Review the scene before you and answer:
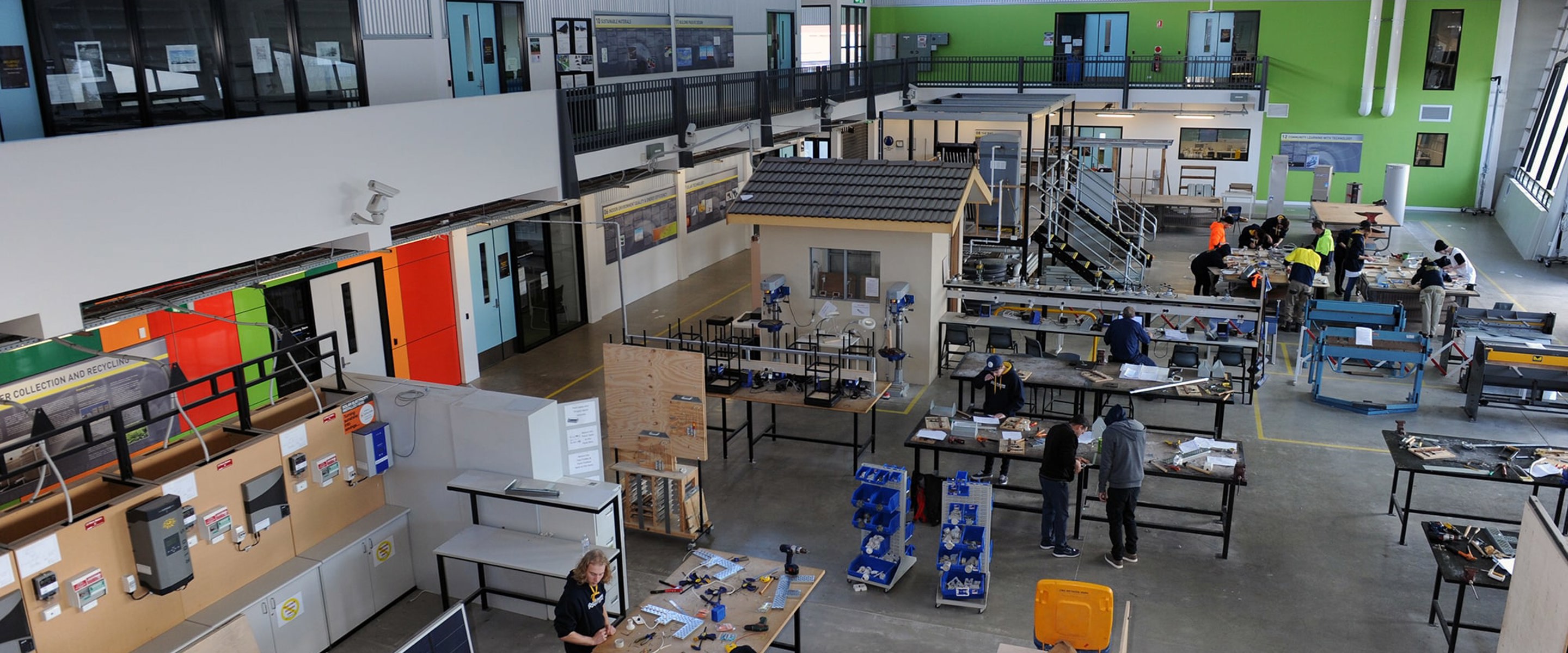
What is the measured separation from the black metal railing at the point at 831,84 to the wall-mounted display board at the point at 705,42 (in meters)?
2.20

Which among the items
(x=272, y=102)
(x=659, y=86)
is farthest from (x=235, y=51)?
(x=659, y=86)

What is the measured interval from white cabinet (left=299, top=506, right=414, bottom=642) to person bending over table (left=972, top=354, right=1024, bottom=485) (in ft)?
21.2

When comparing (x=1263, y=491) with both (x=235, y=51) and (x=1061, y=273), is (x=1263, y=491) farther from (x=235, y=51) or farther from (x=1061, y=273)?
(x=235, y=51)

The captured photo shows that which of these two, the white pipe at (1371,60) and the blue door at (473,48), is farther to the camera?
the white pipe at (1371,60)

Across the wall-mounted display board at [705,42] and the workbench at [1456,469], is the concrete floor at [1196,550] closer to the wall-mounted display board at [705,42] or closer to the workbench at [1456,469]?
the workbench at [1456,469]

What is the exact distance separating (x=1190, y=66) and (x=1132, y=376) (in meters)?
20.7

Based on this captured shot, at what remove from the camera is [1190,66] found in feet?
104

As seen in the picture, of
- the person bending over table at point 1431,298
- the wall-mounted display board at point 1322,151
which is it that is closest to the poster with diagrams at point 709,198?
the person bending over table at point 1431,298

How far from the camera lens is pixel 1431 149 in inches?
1192

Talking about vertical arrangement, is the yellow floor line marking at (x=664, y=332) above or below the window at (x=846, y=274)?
below

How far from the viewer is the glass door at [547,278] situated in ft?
60.3

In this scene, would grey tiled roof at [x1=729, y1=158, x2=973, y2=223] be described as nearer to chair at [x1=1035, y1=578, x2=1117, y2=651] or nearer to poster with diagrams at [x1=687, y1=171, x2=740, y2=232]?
poster with diagrams at [x1=687, y1=171, x2=740, y2=232]

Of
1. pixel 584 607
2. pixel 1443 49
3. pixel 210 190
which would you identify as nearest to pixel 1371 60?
pixel 1443 49

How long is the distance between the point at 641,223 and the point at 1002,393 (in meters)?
11.0
